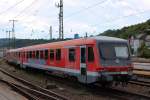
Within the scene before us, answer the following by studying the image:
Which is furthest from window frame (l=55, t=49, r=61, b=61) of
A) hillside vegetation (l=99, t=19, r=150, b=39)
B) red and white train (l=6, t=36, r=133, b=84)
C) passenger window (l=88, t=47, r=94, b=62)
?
hillside vegetation (l=99, t=19, r=150, b=39)

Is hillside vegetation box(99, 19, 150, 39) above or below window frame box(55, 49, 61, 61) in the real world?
above

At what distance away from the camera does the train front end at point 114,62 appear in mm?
18156

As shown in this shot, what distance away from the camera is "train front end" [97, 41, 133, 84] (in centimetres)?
1816

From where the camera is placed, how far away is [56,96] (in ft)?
57.0

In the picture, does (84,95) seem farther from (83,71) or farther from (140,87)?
(140,87)

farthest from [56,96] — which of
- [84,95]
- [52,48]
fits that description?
[52,48]

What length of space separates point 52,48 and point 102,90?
7.83 metres

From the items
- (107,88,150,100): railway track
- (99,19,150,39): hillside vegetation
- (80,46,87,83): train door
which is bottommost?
(107,88,150,100): railway track

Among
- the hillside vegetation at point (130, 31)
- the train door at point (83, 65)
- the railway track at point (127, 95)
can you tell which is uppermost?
the hillside vegetation at point (130, 31)

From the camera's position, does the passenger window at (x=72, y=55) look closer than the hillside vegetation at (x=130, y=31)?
Yes

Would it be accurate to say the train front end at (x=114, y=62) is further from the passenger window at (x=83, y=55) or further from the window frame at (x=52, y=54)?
the window frame at (x=52, y=54)

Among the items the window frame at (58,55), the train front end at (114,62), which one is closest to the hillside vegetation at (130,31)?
the window frame at (58,55)

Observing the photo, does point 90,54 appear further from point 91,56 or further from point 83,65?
point 83,65

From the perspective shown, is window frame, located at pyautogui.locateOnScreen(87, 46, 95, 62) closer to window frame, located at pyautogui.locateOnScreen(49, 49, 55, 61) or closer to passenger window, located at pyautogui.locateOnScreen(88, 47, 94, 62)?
passenger window, located at pyautogui.locateOnScreen(88, 47, 94, 62)
